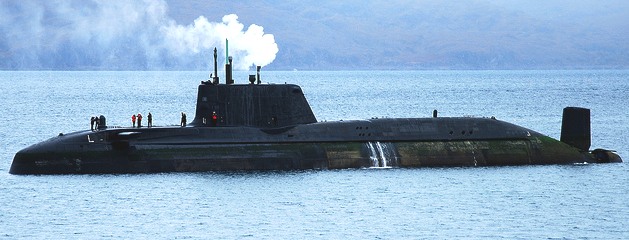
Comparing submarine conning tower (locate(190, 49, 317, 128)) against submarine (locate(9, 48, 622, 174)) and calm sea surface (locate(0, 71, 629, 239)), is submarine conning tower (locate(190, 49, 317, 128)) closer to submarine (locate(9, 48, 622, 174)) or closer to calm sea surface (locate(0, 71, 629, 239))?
submarine (locate(9, 48, 622, 174))

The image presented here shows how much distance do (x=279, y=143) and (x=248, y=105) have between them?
2592mm

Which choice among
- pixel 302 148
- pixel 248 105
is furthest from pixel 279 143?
pixel 248 105

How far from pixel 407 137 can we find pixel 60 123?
54002mm

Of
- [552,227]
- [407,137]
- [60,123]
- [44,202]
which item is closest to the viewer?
[552,227]

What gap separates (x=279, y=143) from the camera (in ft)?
207

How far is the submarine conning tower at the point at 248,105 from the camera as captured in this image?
208 ft

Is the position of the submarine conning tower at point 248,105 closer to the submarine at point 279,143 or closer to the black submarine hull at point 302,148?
the submarine at point 279,143

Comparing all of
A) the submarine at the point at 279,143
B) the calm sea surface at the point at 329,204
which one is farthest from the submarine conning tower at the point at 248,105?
the calm sea surface at the point at 329,204

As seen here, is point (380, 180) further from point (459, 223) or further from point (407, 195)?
point (459, 223)

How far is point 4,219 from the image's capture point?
51.9m

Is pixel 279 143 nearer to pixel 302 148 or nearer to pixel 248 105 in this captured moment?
pixel 302 148

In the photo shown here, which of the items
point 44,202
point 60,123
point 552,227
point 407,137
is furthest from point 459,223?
point 60,123

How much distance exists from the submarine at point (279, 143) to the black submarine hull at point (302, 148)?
0.16 feet

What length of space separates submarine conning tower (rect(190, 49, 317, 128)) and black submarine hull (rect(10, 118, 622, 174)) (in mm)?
581
